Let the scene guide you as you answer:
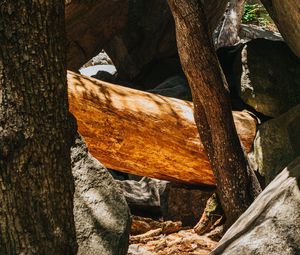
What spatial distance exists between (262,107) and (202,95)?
1.77m

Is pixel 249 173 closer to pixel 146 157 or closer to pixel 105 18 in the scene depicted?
pixel 146 157

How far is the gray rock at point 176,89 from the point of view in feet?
27.6

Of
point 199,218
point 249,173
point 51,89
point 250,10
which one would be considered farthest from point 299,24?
point 250,10

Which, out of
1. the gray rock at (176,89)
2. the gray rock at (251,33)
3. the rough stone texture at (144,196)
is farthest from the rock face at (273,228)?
the gray rock at (251,33)

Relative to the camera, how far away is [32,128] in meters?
2.45

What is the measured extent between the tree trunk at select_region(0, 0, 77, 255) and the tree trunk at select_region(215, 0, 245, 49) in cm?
1017

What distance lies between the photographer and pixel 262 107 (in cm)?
731

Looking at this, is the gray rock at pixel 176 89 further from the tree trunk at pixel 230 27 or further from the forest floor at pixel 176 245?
the tree trunk at pixel 230 27

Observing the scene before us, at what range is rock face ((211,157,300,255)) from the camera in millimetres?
3635

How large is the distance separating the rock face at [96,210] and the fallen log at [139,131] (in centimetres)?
264

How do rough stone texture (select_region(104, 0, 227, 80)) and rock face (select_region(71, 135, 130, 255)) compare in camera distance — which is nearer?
rock face (select_region(71, 135, 130, 255))

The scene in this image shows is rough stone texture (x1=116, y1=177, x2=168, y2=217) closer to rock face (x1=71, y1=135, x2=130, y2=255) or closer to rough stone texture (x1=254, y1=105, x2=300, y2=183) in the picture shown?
rough stone texture (x1=254, y1=105, x2=300, y2=183)

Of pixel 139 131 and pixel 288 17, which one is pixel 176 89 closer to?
pixel 139 131

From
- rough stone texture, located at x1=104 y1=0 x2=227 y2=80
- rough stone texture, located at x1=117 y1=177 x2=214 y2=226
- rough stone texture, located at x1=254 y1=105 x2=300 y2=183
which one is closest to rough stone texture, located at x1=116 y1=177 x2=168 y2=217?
rough stone texture, located at x1=117 y1=177 x2=214 y2=226
